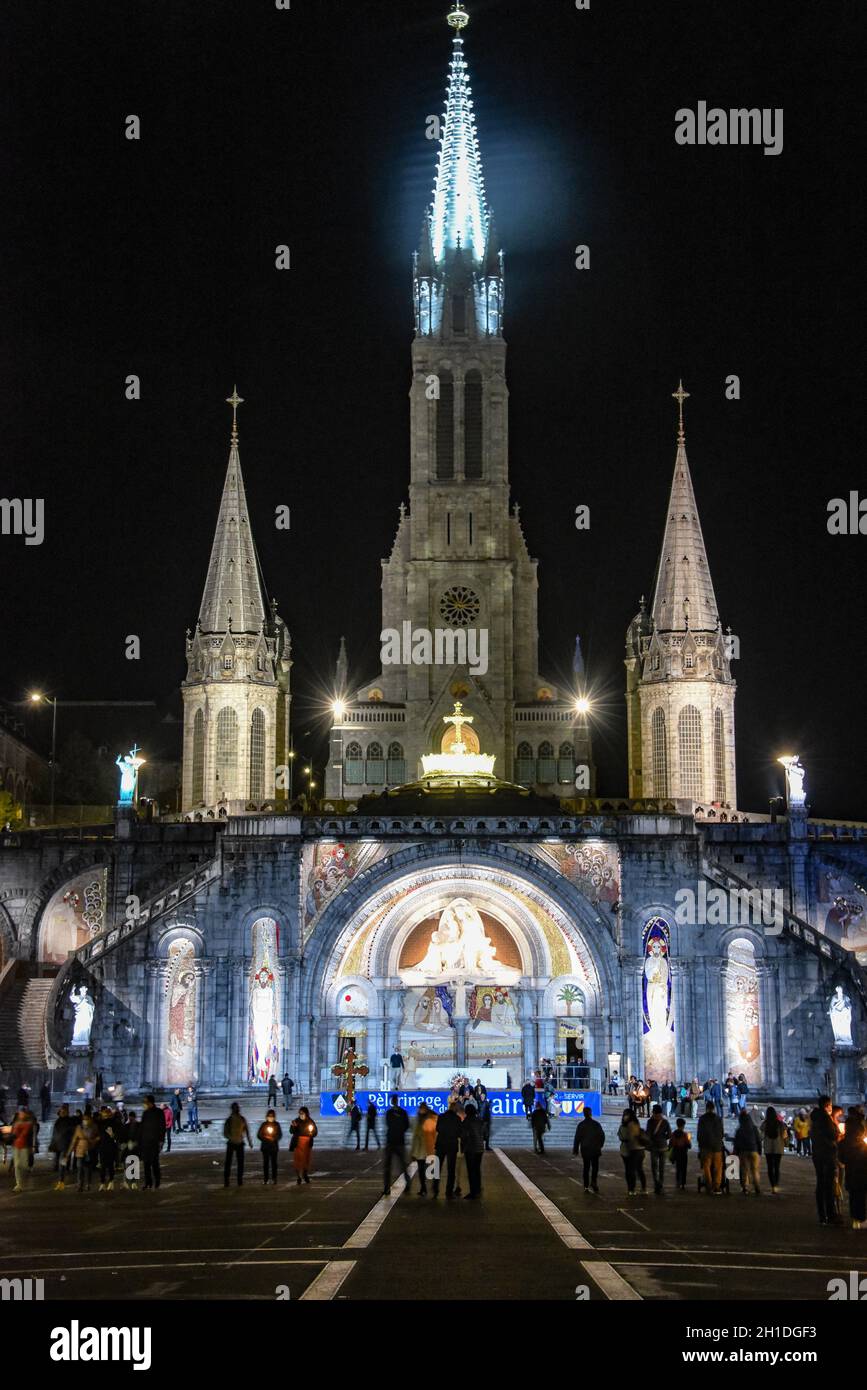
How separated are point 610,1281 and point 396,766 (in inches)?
2792

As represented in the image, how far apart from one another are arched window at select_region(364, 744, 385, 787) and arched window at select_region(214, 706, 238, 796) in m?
15.3

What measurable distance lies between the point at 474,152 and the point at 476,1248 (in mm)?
85601

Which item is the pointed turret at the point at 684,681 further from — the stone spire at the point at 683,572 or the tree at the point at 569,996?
the tree at the point at 569,996

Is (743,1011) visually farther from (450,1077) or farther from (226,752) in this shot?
(226,752)

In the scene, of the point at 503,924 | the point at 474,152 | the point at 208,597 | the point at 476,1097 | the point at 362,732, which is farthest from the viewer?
the point at 474,152

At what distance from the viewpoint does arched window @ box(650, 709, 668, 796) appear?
2813 inches

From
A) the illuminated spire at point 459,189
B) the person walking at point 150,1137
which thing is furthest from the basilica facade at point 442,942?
the illuminated spire at point 459,189

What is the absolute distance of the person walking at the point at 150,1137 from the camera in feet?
95.5

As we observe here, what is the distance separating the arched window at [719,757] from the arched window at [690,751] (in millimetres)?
718

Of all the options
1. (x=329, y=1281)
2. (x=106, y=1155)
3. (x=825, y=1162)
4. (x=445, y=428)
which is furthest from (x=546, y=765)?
(x=329, y=1281)

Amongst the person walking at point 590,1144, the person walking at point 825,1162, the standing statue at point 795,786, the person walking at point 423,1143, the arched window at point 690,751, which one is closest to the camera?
the person walking at point 825,1162
